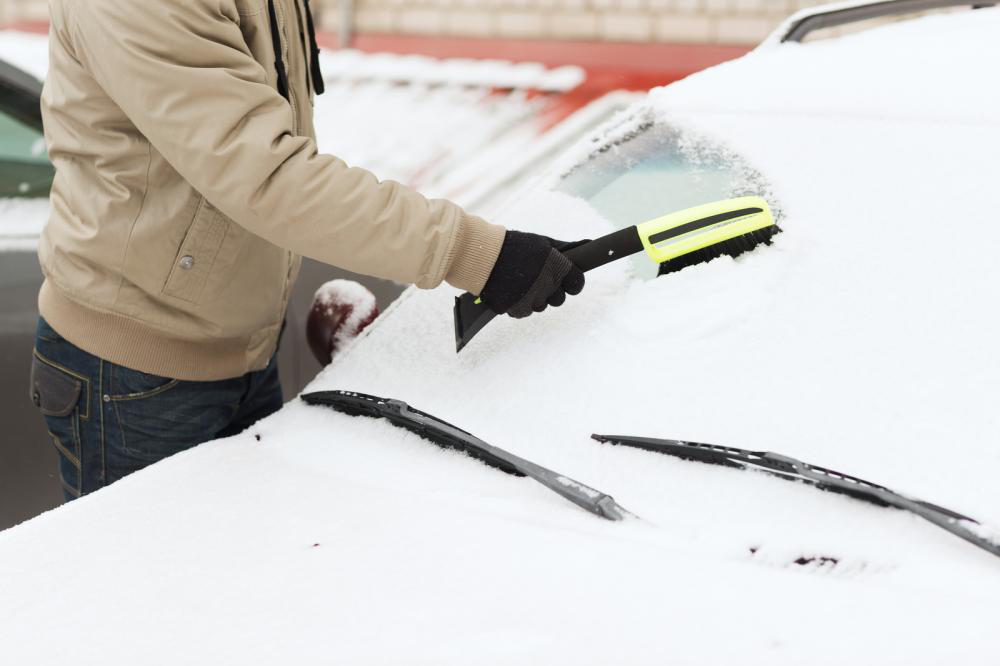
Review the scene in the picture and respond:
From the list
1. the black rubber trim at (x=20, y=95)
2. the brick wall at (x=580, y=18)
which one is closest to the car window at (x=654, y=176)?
the black rubber trim at (x=20, y=95)

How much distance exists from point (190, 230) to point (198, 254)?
4 cm

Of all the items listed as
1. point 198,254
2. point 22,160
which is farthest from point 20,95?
point 198,254

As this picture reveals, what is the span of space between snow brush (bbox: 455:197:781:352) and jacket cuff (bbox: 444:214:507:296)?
10 centimetres

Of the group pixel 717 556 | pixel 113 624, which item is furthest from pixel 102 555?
pixel 717 556

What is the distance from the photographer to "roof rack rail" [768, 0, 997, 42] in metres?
1.75

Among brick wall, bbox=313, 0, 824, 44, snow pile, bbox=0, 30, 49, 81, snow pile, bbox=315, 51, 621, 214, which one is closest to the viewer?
snow pile, bbox=315, 51, 621, 214

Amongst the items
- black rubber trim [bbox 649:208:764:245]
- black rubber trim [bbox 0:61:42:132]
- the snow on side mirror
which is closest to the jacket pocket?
the snow on side mirror

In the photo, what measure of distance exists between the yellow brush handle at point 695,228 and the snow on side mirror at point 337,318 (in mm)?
535

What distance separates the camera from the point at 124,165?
53.6 inches

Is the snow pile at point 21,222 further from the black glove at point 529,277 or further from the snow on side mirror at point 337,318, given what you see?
the black glove at point 529,277

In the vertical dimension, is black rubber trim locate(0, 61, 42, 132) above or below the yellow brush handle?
below

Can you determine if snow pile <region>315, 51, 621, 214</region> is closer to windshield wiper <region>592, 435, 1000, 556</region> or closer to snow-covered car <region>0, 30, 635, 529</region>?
snow-covered car <region>0, 30, 635, 529</region>

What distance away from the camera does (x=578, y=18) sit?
4.95 meters

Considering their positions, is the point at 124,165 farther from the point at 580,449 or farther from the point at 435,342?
the point at 580,449
